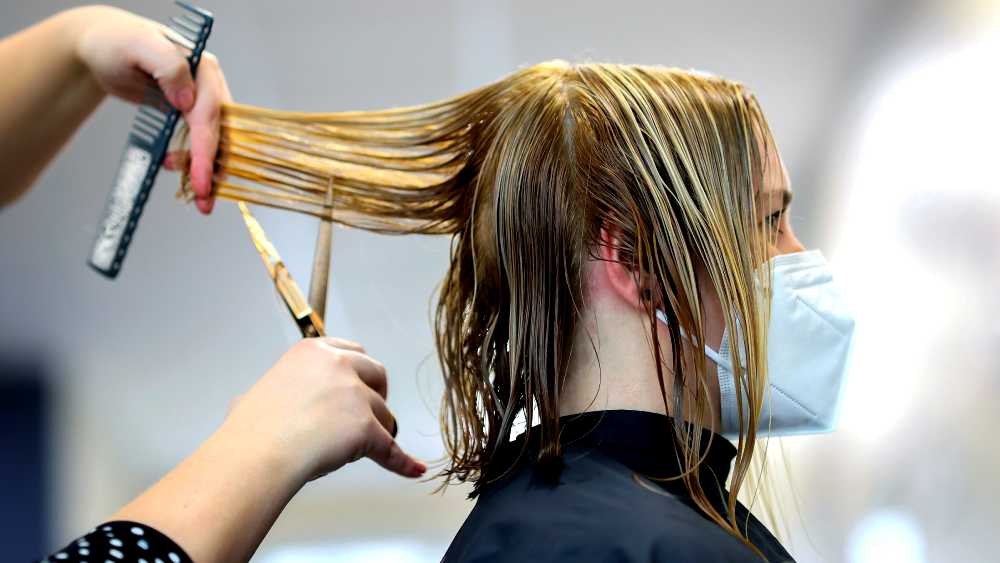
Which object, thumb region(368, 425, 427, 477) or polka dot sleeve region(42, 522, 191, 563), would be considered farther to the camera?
thumb region(368, 425, 427, 477)

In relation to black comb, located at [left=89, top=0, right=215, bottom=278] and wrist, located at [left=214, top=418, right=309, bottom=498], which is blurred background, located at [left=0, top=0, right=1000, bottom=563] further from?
wrist, located at [left=214, top=418, right=309, bottom=498]

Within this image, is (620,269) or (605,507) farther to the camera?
(620,269)

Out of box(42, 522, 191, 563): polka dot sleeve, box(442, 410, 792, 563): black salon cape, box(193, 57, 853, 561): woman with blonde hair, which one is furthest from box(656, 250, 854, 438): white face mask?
box(42, 522, 191, 563): polka dot sleeve

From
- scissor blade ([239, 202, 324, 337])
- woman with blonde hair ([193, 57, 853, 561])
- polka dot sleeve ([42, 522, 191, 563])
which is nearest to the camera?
polka dot sleeve ([42, 522, 191, 563])

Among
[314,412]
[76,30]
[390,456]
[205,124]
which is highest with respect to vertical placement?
[76,30]

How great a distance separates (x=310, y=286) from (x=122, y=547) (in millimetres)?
490

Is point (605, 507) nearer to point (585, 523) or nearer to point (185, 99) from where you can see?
point (585, 523)

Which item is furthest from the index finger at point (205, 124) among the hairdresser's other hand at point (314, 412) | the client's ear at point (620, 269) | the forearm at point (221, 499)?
the client's ear at point (620, 269)

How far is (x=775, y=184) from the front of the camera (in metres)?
1.14

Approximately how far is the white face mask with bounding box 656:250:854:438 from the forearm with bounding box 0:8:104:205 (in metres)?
0.93

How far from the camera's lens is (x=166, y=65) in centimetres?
107

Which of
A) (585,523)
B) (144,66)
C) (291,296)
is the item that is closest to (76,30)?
(144,66)

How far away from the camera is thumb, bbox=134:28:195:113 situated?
1067 millimetres

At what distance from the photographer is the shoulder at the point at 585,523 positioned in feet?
2.72
